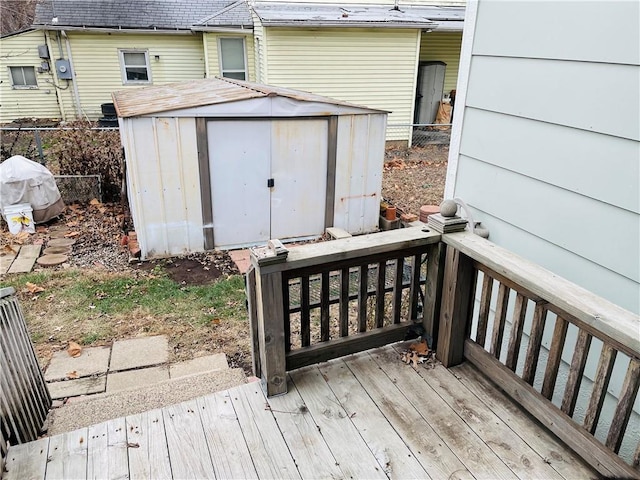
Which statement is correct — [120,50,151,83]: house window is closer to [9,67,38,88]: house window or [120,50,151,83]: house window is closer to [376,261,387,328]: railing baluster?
[9,67,38,88]: house window

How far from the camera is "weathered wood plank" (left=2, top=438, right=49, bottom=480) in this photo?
6.53 feet

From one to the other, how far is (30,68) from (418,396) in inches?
635

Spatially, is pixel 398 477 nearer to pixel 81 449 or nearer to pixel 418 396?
pixel 418 396

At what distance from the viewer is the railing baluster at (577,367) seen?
1870mm

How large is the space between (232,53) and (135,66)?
317cm

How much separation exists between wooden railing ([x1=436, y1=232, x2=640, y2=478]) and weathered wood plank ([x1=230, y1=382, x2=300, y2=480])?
1.04 metres

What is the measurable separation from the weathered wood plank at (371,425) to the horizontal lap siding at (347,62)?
10.0 meters

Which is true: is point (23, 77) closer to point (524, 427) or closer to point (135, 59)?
point (135, 59)

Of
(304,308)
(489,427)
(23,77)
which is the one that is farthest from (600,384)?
(23,77)

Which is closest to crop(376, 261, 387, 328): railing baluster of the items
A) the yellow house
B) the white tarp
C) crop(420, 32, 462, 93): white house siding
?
the white tarp

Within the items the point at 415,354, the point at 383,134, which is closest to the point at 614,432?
the point at 415,354

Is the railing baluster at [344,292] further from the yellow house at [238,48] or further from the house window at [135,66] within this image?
the house window at [135,66]

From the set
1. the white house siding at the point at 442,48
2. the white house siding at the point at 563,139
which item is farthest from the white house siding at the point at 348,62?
the white house siding at the point at 563,139

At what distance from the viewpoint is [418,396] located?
2389 mm
